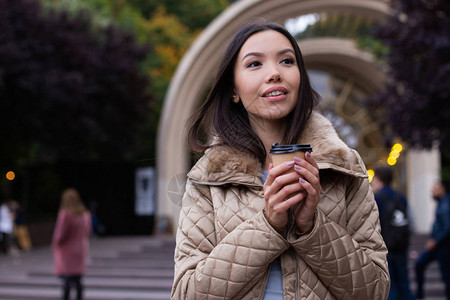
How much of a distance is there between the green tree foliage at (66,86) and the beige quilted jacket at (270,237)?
530 inches

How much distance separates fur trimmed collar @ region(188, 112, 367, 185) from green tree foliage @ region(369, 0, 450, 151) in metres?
6.26

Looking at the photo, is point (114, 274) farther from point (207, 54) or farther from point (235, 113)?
point (235, 113)

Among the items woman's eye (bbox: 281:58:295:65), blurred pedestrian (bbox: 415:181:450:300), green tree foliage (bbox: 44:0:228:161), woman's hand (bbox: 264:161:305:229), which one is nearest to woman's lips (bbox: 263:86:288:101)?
woman's eye (bbox: 281:58:295:65)

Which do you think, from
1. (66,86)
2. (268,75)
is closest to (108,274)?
(66,86)

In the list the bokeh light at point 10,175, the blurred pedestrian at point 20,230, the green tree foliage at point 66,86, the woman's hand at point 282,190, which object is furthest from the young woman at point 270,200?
the bokeh light at point 10,175

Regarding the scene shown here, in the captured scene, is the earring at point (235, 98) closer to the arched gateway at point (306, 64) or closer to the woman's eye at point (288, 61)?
the woman's eye at point (288, 61)

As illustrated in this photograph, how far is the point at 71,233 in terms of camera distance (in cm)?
783

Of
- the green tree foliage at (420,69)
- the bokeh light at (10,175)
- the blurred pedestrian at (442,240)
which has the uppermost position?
the bokeh light at (10,175)

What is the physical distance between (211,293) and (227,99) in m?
0.70

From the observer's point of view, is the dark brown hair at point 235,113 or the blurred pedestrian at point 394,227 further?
the blurred pedestrian at point 394,227

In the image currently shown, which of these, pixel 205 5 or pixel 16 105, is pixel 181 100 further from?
pixel 205 5

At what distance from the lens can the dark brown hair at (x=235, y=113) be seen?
1887mm

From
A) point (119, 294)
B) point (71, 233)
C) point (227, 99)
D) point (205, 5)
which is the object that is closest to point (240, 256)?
point (227, 99)

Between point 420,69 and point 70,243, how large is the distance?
5778 mm
